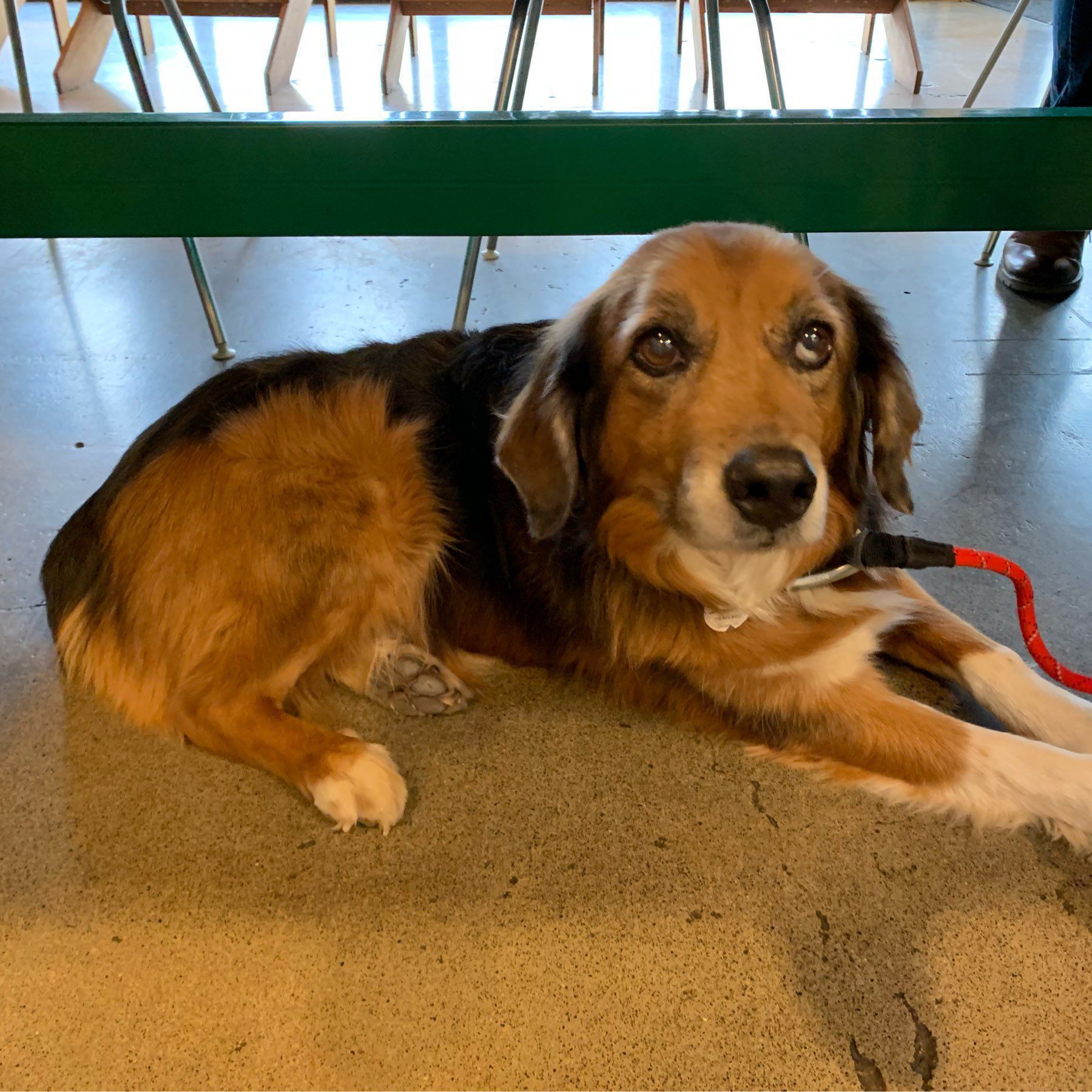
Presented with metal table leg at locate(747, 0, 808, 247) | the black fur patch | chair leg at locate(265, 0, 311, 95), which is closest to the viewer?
the black fur patch

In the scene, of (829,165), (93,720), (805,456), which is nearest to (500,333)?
(829,165)

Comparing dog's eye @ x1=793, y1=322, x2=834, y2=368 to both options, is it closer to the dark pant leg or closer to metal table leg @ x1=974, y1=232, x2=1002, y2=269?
the dark pant leg

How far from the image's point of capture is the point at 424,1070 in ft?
4.43

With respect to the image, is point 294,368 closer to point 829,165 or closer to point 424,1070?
point 829,165

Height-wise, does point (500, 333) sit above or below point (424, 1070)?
above

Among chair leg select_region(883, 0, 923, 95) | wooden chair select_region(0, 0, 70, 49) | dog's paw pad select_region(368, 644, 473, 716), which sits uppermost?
wooden chair select_region(0, 0, 70, 49)

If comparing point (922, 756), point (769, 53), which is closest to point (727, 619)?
point (922, 756)

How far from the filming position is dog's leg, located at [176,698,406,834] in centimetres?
171

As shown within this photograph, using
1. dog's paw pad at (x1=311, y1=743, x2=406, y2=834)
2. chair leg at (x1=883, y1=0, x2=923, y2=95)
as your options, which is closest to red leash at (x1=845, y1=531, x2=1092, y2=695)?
dog's paw pad at (x1=311, y1=743, x2=406, y2=834)

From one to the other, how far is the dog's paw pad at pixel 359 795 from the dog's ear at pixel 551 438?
58 centimetres

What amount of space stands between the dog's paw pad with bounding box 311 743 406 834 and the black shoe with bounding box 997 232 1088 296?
3.40m

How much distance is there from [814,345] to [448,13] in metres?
6.14

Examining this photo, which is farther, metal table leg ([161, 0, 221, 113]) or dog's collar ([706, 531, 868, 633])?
metal table leg ([161, 0, 221, 113])

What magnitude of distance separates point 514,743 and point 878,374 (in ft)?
3.52
